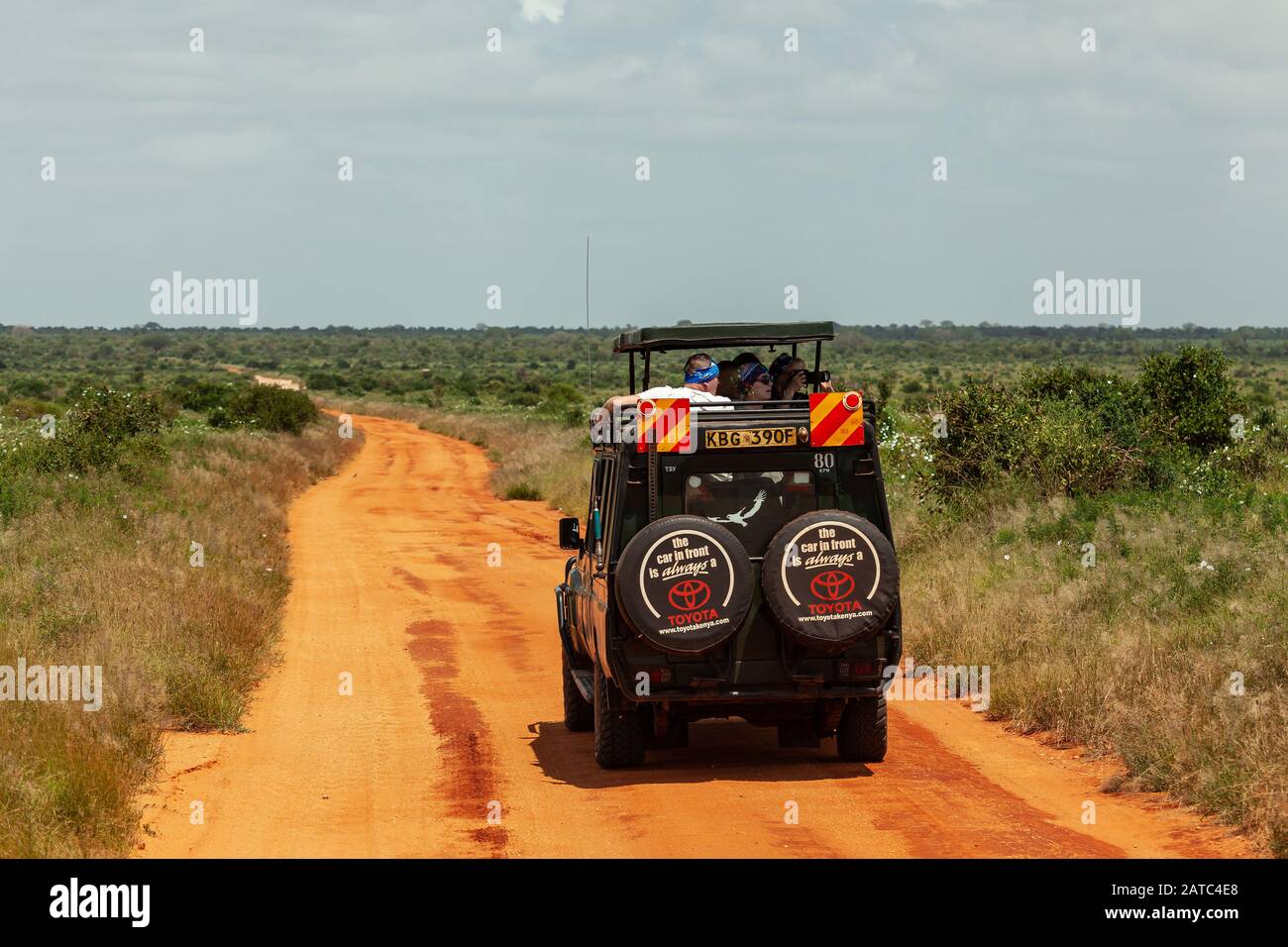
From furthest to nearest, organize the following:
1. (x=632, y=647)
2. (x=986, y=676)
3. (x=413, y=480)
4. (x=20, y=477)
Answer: (x=413, y=480), (x=20, y=477), (x=986, y=676), (x=632, y=647)

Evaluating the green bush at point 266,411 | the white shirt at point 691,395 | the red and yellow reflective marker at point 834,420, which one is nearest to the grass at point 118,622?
the white shirt at point 691,395

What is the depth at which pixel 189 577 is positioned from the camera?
15.3 metres

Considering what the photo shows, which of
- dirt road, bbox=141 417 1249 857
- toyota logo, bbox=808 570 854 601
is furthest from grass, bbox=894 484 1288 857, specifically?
toyota logo, bbox=808 570 854 601

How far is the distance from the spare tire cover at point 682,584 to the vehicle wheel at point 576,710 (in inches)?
101

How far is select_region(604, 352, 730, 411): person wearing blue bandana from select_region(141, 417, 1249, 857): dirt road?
247 centimetres

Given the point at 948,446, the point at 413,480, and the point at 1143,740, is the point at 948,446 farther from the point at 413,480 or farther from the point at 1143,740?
the point at 413,480

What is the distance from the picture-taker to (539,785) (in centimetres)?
912

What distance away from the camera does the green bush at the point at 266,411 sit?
47.2 m

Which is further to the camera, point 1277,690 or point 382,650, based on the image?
point 382,650

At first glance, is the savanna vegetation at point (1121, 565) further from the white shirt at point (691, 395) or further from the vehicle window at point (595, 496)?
the vehicle window at point (595, 496)

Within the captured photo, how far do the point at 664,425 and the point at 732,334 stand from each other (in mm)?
1338

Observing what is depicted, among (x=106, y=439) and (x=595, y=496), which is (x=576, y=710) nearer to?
(x=595, y=496)
